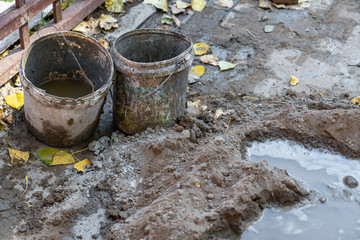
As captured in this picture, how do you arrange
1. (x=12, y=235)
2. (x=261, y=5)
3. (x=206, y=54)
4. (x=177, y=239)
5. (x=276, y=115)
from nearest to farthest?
(x=177, y=239), (x=12, y=235), (x=276, y=115), (x=206, y=54), (x=261, y=5)

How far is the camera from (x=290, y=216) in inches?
132

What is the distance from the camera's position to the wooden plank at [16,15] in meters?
4.08

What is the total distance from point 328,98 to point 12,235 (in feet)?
10.6

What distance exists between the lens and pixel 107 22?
5.40 meters

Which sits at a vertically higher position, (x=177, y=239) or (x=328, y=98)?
(x=177, y=239)

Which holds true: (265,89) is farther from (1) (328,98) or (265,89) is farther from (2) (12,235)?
(2) (12,235)

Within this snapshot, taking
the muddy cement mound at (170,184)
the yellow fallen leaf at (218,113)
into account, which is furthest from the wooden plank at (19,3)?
the yellow fallen leaf at (218,113)

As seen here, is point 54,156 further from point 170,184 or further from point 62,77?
point 170,184

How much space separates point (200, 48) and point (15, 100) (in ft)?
7.05

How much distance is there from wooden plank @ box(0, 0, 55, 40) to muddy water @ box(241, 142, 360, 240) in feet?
7.98

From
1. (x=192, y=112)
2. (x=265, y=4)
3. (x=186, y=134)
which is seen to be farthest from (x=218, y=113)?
(x=265, y=4)

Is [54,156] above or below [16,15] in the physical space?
below

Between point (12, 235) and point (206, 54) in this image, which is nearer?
point (12, 235)

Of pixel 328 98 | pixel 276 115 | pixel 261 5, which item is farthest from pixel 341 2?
pixel 276 115
